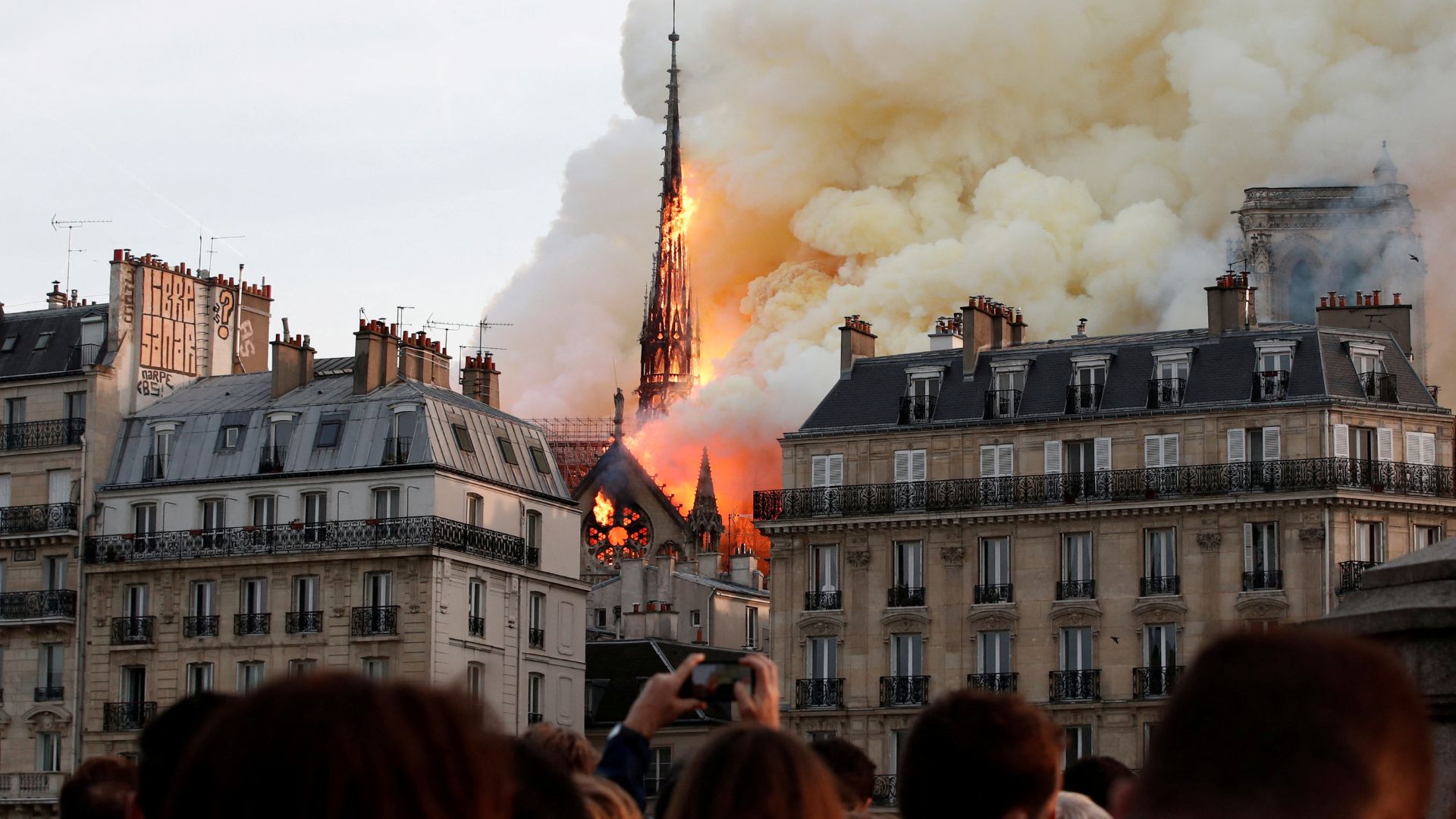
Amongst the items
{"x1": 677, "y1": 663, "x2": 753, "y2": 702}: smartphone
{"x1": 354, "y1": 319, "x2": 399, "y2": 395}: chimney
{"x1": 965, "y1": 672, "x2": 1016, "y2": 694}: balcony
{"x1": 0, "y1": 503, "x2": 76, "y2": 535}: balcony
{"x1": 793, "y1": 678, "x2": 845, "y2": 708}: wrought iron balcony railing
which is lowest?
{"x1": 793, "y1": 678, "x2": 845, "y2": 708}: wrought iron balcony railing

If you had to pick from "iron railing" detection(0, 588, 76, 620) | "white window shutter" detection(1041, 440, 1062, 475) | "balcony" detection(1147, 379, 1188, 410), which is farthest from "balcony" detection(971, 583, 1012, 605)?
"iron railing" detection(0, 588, 76, 620)

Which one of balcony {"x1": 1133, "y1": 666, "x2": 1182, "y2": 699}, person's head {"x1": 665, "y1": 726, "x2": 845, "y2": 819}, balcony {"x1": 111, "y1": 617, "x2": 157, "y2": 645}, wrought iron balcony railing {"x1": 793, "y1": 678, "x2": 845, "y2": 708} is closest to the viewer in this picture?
person's head {"x1": 665, "y1": 726, "x2": 845, "y2": 819}

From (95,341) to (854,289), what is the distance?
41748mm

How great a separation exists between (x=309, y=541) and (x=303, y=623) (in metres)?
1.90

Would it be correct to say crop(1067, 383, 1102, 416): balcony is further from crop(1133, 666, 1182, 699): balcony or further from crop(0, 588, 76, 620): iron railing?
crop(0, 588, 76, 620): iron railing

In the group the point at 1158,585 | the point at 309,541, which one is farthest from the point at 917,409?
the point at 309,541

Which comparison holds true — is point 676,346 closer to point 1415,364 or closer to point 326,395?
point 1415,364

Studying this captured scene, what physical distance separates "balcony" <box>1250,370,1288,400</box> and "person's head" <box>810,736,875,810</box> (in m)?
42.9

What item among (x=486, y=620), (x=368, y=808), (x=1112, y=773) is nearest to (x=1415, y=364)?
(x=486, y=620)

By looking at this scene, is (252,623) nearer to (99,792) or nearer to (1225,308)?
(1225,308)

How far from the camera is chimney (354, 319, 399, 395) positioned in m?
58.4

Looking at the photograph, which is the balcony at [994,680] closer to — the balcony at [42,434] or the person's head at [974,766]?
the balcony at [42,434]

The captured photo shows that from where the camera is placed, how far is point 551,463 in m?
62.4

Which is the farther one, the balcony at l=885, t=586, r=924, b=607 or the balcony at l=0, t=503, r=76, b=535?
the balcony at l=0, t=503, r=76, b=535
